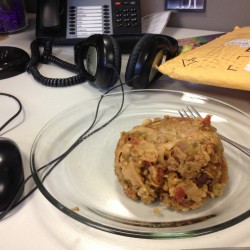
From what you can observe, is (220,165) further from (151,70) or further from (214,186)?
(151,70)

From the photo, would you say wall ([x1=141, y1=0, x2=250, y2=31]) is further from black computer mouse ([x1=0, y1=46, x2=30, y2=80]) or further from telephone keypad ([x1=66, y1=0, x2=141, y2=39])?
black computer mouse ([x1=0, y1=46, x2=30, y2=80])

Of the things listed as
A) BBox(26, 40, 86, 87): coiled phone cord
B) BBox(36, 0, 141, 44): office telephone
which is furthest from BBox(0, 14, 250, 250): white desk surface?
BBox(36, 0, 141, 44): office telephone

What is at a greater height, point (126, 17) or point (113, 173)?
point (126, 17)

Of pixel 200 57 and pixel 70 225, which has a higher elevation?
pixel 200 57

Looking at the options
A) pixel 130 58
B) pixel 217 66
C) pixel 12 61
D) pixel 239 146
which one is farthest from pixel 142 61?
pixel 12 61

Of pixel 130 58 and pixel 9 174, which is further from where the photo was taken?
pixel 130 58

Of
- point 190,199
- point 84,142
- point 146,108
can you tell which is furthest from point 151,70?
point 190,199

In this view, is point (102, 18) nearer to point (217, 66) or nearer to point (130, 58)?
point (130, 58)
